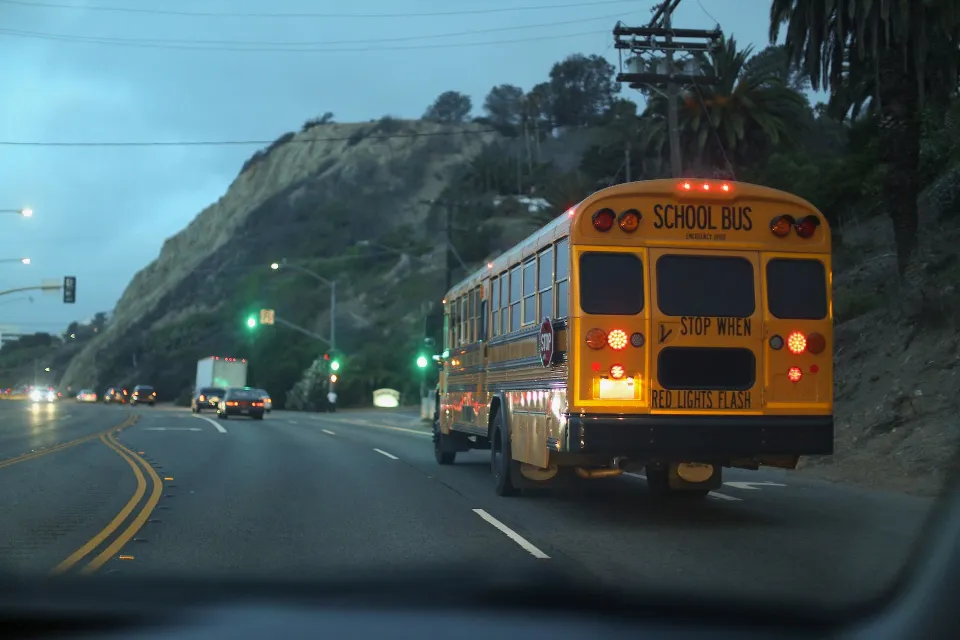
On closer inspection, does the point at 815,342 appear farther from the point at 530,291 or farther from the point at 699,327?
the point at 530,291

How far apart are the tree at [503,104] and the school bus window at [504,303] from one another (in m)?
159

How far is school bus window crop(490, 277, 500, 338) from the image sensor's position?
15.9 metres

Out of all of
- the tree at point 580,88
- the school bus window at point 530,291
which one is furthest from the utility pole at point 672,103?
the tree at point 580,88

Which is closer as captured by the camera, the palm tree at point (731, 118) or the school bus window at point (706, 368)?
the school bus window at point (706, 368)

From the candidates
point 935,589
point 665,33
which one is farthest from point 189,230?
point 935,589

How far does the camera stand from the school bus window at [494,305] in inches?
627

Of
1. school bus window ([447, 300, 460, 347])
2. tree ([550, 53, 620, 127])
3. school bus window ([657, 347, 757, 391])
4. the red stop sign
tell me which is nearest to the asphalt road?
school bus window ([657, 347, 757, 391])

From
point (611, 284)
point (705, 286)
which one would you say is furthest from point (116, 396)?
point (705, 286)

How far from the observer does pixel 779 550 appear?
10422 millimetres

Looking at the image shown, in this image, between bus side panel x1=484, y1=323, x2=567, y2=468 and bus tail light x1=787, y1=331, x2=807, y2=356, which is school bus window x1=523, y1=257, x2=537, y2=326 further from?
bus tail light x1=787, y1=331, x2=807, y2=356

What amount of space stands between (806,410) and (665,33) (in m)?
18.2

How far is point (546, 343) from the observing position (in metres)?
12.3

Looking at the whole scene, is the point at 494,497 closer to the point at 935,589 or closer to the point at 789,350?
the point at 789,350

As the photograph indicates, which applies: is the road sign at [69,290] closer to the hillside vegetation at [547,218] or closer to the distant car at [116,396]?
the hillside vegetation at [547,218]
